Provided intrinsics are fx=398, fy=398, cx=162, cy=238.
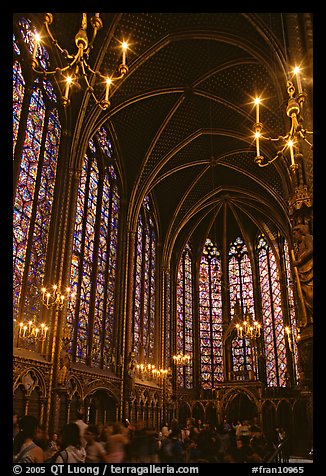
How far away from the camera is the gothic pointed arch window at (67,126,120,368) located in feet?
48.0

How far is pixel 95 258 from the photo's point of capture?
16.2 metres

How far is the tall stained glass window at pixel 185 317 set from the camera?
24516 mm

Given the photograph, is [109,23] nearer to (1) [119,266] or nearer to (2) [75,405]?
(1) [119,266]

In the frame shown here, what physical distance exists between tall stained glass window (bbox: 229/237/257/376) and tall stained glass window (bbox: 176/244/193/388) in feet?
9.05

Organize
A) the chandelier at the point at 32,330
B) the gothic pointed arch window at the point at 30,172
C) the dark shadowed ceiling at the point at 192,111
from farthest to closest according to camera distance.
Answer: the dark shadowed ceiling at the point at 192,111 → the gothic pointed arch window at the point at 30,172 → the chandelier at the point at 32,330

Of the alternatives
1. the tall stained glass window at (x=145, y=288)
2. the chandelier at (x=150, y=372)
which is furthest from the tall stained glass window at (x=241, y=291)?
the tall stained glass window at (x=145, y=288)

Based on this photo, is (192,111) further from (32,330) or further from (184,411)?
(184,411)

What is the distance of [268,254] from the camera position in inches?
1052

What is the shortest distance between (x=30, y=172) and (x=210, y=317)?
17.4 meters

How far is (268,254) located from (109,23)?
58.5 ft

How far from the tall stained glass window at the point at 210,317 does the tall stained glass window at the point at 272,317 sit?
Result: 116 inches

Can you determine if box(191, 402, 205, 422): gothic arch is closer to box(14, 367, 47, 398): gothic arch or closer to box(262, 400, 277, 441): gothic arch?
box(262, 400, 277, 441): gothic arch

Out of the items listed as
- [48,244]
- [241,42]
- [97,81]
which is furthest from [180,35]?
[48,244]

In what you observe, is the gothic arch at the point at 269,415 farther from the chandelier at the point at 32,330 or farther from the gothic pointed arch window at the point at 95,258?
the chandelier at the point at 32,330
